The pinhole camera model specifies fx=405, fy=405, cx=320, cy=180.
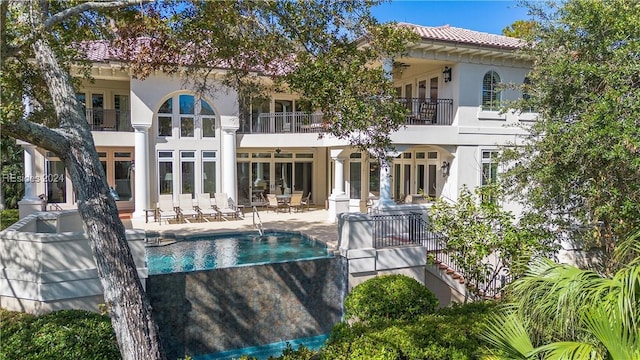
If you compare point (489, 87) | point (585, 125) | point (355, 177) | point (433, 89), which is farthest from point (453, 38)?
point (585, 125)

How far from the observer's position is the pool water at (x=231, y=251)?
11.7m

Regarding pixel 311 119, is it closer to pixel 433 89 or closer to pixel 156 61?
pixel 433 89

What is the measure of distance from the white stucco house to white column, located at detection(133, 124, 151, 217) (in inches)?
1.8

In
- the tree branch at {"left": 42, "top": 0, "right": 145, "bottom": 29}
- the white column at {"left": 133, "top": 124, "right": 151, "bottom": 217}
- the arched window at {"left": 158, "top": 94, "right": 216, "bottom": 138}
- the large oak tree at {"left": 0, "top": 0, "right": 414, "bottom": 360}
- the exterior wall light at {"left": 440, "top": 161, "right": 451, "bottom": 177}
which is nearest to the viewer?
the large oak tree at {"left": 0, "top": 0, "right": 414, "bottom": 360}

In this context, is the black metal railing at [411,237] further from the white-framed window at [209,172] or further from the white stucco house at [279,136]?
the white-framed window at [209,172]

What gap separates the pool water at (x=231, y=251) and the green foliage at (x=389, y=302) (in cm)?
292

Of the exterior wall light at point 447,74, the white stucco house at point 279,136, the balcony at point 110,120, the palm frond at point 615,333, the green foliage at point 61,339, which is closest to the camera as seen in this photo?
the palm frond at point 615,333

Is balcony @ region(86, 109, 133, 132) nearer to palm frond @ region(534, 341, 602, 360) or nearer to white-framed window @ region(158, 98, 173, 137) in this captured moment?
white-framed window @ region(158, 98, 173, 137)

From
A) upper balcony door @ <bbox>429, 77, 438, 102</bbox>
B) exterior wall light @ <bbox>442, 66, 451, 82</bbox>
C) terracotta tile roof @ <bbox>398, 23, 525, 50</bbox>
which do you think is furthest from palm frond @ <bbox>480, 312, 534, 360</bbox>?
upper balcony door @ <bbox>429, 77, 438, 102</bbox>

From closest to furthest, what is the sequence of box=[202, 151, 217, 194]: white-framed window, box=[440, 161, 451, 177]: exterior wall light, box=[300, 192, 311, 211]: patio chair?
box=[440, 161, 451, 177]: exterior wall light → box=[202, 151, 217, 194]: white-framed window → box=[300, 192, 311, 211]: patio chair

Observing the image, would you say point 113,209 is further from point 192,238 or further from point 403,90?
point 403,90

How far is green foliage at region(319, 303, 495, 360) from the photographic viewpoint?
17.6ft

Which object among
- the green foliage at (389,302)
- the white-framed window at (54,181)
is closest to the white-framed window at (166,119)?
the white-framed window at (54,181)

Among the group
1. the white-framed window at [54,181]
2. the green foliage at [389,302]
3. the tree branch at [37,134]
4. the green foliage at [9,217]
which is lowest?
the green foliage at [389,302]
